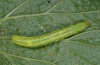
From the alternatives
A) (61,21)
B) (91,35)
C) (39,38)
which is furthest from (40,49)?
(91,35)

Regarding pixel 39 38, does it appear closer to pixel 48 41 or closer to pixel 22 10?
pixel 48 41

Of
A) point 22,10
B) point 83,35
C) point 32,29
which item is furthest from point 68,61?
point 22,10

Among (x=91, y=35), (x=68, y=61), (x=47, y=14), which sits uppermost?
(x=47, y=14)

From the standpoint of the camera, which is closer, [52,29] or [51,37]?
[51,37]

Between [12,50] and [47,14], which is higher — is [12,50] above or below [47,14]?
below
